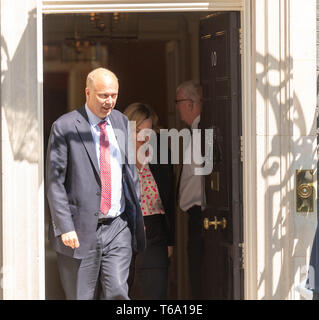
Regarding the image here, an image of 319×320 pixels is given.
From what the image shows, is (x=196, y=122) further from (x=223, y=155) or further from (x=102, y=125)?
(x=102, y=125)

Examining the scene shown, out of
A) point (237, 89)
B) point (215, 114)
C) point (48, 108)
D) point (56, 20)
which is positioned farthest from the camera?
point (48, 108)

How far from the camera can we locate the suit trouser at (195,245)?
6.75 meters

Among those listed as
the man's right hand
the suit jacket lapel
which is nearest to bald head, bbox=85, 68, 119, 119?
the suit jacket lapel

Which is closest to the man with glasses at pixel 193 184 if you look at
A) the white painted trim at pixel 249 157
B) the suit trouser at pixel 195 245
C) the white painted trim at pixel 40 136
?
the suit trouser at pixel 195 245

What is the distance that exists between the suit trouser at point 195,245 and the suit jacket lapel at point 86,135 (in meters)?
1.45

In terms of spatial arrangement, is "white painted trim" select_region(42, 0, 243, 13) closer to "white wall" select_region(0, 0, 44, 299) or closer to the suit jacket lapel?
"white wall" select_region(0, 0, 44, 299)

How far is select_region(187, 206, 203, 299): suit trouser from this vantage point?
22.1 ft

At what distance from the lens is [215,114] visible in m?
6.31

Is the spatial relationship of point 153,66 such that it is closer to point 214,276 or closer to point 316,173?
point 214,276

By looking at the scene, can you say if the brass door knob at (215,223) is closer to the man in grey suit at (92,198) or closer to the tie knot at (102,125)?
the man in grey suit at (92,198)

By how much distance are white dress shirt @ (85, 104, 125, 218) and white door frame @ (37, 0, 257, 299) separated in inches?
28.9

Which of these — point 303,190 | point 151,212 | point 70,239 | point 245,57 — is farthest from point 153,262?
point 245,57
